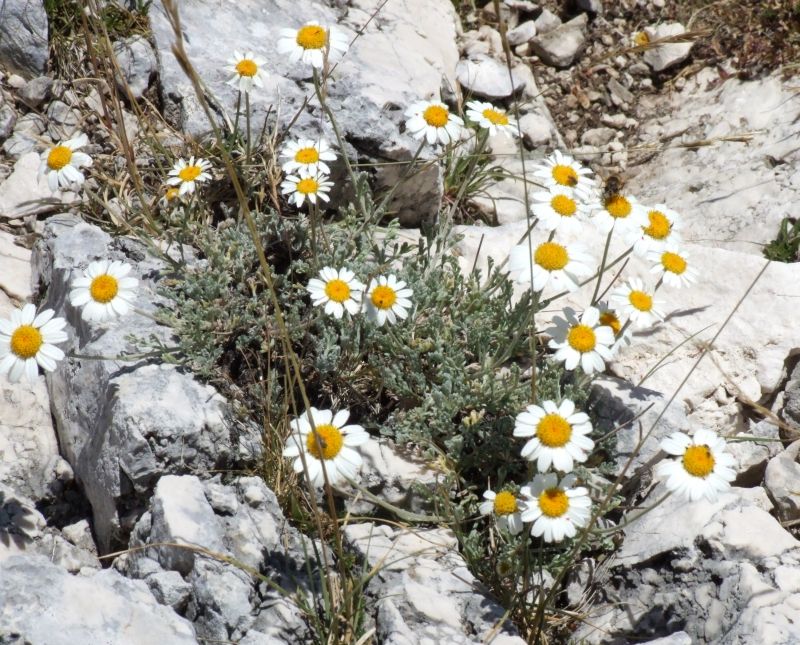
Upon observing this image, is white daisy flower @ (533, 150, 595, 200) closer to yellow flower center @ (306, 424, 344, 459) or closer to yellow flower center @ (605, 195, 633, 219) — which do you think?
yellow flower center @ (605, 195, 633, 219)

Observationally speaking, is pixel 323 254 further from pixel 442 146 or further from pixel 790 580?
pixel 790 580

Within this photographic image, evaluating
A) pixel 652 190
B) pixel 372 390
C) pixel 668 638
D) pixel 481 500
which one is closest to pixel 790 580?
pixel 668 638

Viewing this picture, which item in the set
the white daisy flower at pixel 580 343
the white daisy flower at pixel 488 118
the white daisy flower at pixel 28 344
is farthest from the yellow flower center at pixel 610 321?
the white daisy flower at pixel 28 344

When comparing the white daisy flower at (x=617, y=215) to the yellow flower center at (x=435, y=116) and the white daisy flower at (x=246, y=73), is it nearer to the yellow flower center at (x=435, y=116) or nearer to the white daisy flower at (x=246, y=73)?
the yellow flower center at (x=435, y=116)

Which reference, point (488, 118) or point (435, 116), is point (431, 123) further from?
point (488, 118)

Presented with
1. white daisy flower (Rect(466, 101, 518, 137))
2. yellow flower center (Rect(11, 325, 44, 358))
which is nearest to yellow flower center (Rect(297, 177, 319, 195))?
white daisy flower (Rect(466, 101, 518, 137))
